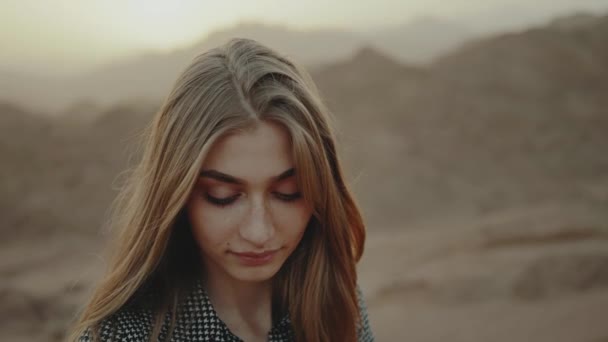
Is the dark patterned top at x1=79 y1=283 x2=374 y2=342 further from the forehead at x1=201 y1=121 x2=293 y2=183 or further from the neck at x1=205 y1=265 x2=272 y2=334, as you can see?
the forehead at x1=201 y1=121 x2=293 y2=183

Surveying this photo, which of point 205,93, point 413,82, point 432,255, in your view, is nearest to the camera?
point 205,93

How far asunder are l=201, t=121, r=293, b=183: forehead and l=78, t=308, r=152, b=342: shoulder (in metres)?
0.44

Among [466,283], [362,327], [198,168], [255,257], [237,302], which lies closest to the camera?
[198,168]

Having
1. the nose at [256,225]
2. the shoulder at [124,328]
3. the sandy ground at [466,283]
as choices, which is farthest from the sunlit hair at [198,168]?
the sandy ground at [466,283]

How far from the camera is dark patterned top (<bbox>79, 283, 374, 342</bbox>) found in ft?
5.65

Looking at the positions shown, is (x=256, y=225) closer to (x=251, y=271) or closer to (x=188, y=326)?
(x=251, y=271)

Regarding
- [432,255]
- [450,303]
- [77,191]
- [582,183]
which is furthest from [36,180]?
[582,183]

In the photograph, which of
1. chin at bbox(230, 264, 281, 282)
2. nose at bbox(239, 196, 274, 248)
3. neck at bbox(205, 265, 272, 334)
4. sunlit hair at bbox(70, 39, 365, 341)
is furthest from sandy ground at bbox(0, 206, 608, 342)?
nose at bbox(239, 196, 274, 248)

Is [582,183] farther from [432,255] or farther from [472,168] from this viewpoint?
[432,255]

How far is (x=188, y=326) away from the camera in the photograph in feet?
6.18

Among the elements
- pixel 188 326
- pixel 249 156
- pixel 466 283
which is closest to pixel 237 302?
pixel 188 326

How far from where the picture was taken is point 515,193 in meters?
11.2

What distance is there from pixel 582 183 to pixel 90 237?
8125 millimetres

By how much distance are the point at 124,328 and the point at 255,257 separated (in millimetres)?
384
